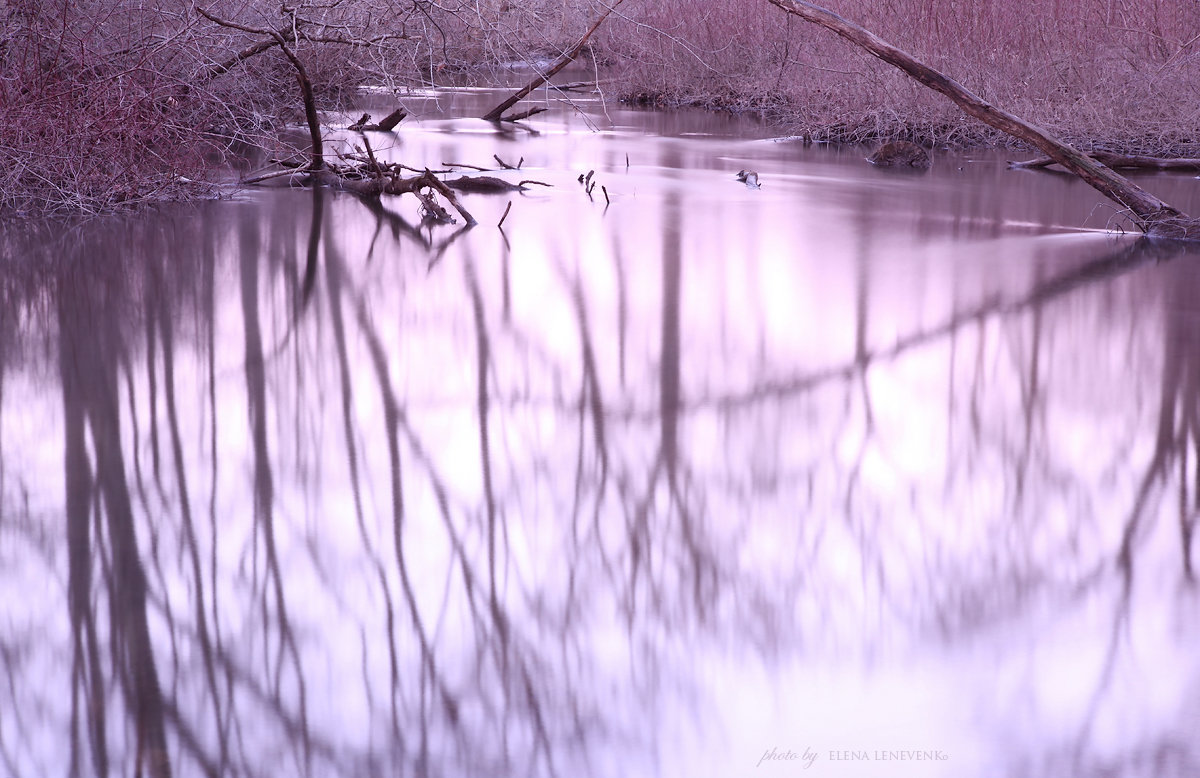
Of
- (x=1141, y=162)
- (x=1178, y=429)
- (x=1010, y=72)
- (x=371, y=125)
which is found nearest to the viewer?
(x=1178, y=429)

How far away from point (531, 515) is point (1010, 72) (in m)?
11.4

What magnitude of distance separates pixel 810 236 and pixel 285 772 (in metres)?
6.23

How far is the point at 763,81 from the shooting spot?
1719cm

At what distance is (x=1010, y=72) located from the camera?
12953mm

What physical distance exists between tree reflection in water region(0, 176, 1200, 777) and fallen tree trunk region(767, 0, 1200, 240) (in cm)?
179

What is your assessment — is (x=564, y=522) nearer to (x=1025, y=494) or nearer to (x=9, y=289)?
(x=1025, y=494)

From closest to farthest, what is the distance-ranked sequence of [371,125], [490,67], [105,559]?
[105,559]
[490,67]
[371,125]

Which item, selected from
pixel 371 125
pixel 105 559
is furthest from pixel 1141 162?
Answer: pixel 105 559

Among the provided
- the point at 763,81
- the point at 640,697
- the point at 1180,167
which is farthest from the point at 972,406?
the point at 763,81

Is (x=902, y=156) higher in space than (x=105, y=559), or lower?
higher

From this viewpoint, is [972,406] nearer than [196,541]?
No

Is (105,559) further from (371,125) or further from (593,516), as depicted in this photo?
(371,125)

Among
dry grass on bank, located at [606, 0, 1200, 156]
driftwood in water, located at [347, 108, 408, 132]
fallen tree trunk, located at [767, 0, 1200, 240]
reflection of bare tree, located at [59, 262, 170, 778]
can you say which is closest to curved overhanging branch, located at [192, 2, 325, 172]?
dry grass on bank, located at [606, 0, 1200, 156]

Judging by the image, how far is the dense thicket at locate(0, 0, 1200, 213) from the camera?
7.30 m
